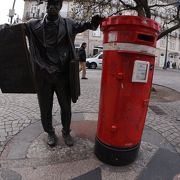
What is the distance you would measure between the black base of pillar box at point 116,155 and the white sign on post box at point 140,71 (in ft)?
3.11

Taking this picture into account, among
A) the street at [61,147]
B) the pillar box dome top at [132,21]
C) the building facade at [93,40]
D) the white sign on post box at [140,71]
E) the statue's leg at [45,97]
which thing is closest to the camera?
the pillar box dome top at [132,21]

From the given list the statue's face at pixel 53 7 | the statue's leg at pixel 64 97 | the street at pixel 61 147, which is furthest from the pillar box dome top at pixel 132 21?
the street at pixel 61 147

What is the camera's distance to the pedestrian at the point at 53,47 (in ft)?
10.6

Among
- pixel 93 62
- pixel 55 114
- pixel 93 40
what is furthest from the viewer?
pixel 93 40

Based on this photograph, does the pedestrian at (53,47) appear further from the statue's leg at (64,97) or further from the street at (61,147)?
the street at (61,147)

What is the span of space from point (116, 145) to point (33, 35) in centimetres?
181

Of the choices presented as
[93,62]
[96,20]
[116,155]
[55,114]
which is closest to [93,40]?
[93,62]

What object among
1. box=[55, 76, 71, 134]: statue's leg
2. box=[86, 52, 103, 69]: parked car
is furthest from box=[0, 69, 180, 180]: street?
box=[86, 52, 103, 69]: parked car

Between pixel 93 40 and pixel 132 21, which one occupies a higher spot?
pixel 93 40

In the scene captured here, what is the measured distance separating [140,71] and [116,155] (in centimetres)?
114

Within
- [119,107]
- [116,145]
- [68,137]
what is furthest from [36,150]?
[119,107]

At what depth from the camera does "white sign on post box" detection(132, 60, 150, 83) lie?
9.68 ft

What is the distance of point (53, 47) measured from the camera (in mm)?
3273

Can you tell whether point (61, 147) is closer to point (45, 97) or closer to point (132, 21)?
point (45, 97)
